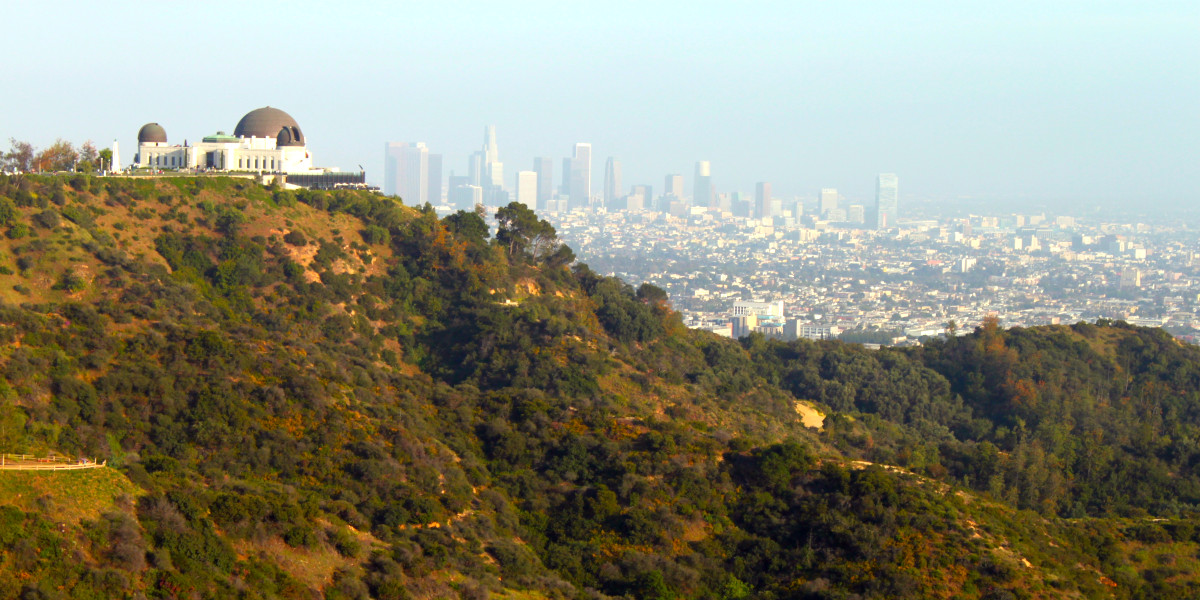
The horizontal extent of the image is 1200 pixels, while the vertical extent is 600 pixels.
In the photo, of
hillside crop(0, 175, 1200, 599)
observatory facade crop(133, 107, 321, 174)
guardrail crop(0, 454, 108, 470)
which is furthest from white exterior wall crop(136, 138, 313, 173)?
guardrail crop(0, 454, 108, 470)

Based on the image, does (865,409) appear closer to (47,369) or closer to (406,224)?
(406,224)

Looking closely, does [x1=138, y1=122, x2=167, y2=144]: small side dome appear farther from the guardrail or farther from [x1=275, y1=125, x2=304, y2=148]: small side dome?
the guardrail

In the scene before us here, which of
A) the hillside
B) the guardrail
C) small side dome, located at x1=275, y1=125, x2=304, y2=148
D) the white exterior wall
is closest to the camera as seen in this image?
the guardrail

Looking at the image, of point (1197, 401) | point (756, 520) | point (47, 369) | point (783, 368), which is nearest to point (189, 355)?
point (47, 369)

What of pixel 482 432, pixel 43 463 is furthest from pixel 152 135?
pixel 43 463

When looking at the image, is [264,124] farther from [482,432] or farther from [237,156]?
[482,432]
